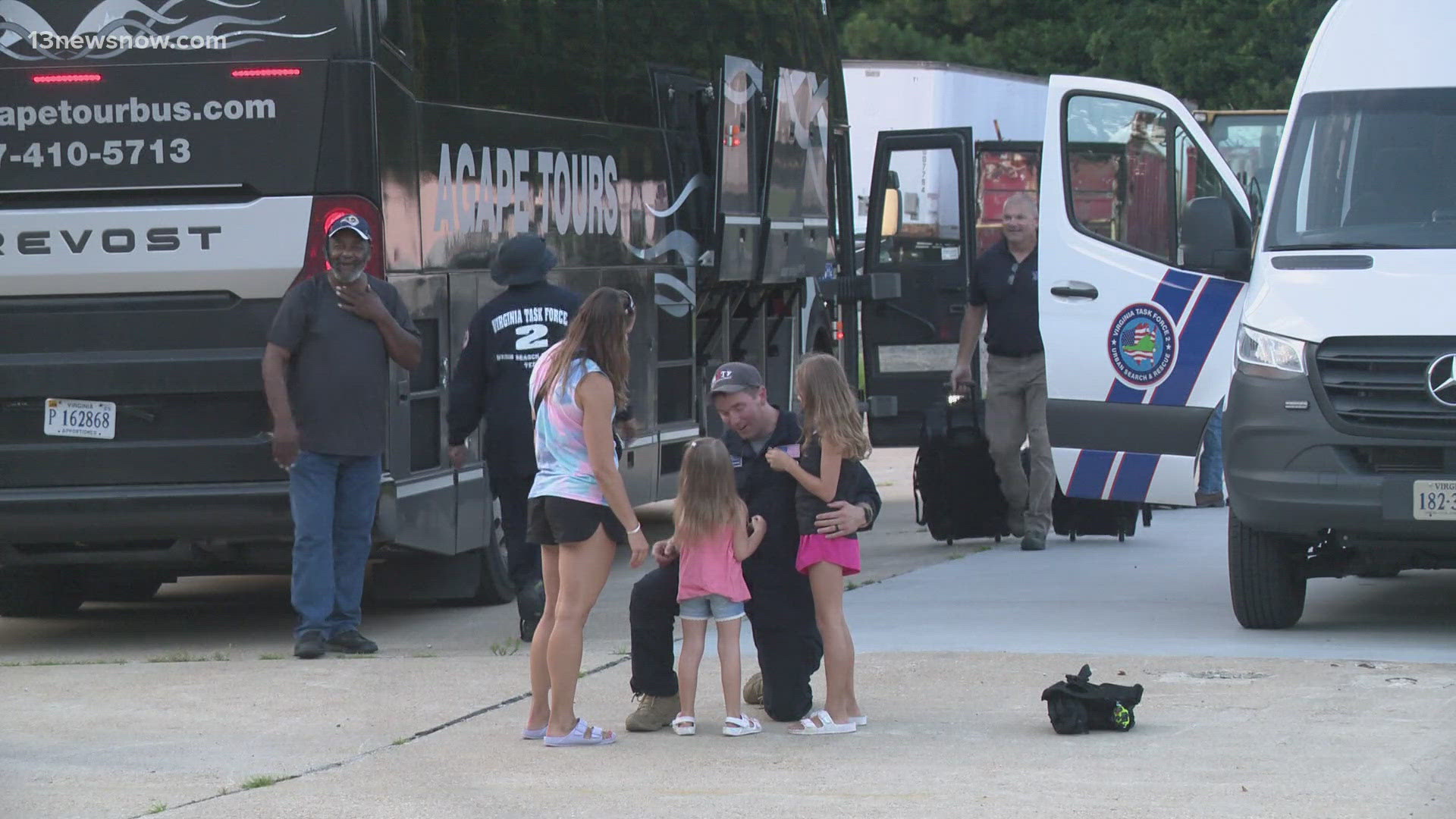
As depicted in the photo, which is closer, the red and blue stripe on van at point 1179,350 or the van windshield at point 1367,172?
the van windshield at point 1367,172

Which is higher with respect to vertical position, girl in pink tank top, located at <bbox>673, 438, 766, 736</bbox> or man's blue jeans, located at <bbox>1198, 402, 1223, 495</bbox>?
girl in pink tank top, located at <bbox>673, 438, 766, 736</bbox>

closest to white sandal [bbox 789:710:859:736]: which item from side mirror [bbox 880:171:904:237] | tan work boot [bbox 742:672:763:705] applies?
tan work boot [bbox 742:672:763:705]

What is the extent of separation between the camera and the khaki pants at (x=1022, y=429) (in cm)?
1175

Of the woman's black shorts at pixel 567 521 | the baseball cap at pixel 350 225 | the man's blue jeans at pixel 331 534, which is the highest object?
the baseball cap at pixel 350 225

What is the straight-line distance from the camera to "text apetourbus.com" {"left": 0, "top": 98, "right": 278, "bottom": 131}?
871cm

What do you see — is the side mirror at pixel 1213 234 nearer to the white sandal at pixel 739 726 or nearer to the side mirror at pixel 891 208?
the white sandal at pixel 739 726

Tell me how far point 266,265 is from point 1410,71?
4.69m

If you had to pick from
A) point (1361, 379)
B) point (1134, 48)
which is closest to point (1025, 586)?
point (1361, 379)

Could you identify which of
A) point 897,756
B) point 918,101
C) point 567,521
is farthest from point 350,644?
point 918,101

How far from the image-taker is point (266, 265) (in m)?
8.73

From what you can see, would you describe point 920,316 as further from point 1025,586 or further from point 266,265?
point 266,265

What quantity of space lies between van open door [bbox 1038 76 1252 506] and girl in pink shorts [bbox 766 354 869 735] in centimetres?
338

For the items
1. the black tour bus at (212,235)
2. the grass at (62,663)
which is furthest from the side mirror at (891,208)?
the grass at (62,663)

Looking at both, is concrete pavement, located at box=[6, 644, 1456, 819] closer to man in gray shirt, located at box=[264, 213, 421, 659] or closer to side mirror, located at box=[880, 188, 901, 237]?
man in gray shirt, located at box=[264, 213, 421, 659]
